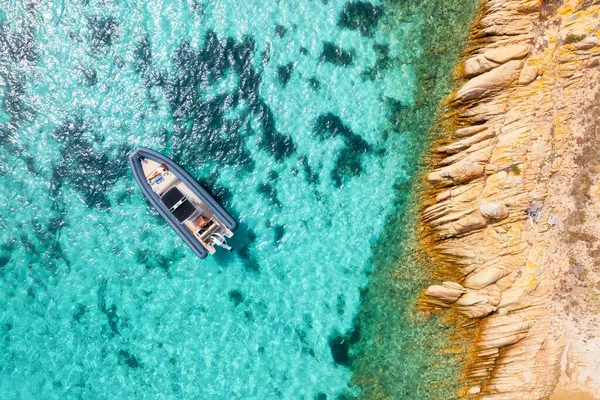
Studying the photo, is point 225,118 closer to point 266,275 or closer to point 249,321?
point 266,275

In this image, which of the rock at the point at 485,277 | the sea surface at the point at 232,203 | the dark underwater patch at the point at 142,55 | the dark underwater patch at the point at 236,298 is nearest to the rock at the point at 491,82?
the sea surface at the point at 232,203

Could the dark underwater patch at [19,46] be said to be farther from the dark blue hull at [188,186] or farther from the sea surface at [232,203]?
the dark blue hull at [188,186]

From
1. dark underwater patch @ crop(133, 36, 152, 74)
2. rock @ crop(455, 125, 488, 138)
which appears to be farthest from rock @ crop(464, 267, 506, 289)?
dark underwater patch @ crop(133, 36, 152, 74)

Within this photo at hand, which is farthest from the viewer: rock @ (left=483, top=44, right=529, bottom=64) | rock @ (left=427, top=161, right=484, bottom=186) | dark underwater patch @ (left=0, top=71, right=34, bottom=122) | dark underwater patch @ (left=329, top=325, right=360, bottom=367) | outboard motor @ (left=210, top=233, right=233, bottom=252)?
dark underwater patch @ (left=0, top=71, right=34, bottom=122)

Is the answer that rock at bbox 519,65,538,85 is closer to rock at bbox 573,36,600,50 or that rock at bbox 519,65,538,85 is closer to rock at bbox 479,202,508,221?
rock at bbox 573,36,600,50

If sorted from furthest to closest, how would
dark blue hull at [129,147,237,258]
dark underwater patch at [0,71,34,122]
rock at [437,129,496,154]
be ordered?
dark underwater patch at [0,71,34,122]
dark blue hull at [129,147,237,258]
rock at [437,129,496,154]

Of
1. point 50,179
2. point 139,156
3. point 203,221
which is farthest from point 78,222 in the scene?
point 203,221

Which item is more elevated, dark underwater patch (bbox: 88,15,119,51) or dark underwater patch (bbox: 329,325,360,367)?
dark underwater patch (bbox: 88,15,119,51)
